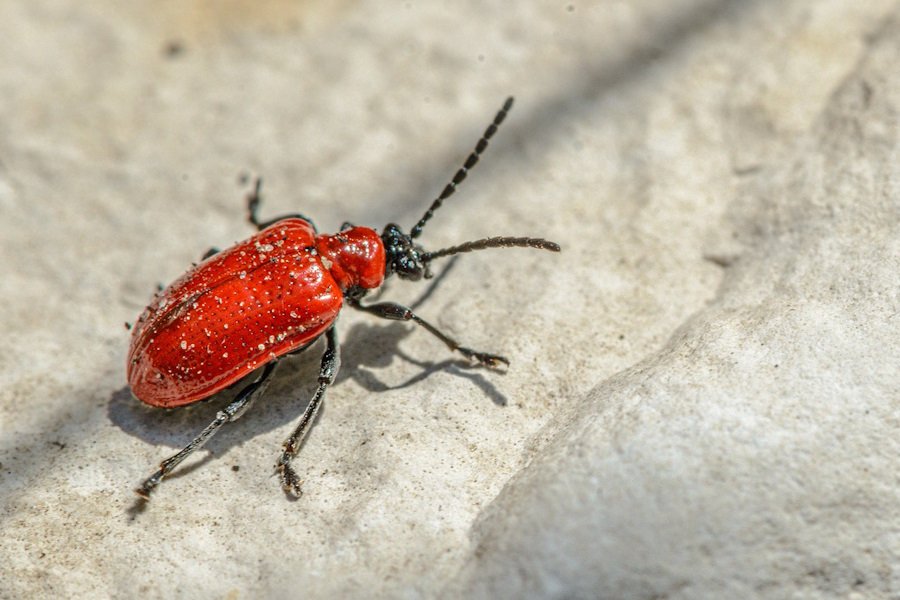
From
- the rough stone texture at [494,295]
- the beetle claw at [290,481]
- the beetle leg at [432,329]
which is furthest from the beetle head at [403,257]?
the beetle claw at [290,481]

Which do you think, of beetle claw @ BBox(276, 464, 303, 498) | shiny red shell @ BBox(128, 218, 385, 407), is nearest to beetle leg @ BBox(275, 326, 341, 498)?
beetle claw @ BBox(276, 464, 303, 498)

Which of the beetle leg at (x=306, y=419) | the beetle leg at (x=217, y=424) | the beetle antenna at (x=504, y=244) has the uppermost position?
the beetle antenna at (x=504, y=244)

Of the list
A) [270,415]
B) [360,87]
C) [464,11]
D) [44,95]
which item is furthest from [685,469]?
[44,95]

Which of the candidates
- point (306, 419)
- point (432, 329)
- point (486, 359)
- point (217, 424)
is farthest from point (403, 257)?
point (217, 424)

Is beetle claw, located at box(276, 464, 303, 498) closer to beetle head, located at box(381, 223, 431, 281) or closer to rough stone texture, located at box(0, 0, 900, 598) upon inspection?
rough stone texture, located at box(0, 0, 900, 598)

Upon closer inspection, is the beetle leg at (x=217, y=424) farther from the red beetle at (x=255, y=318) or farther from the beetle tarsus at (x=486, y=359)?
the beetle tarsus at (x=486, y=359)

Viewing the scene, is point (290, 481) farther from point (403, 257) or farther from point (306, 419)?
point (403, 257)

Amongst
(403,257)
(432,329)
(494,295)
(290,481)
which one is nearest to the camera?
(290,481)
